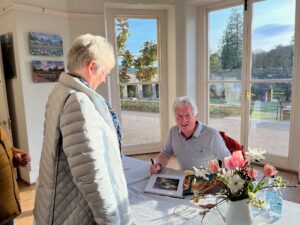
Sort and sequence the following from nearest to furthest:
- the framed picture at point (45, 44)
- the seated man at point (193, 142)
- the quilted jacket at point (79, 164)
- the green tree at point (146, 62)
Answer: the quilted jacket at point (79, 164) < the seated man at point (193, 142) < the framed picture at point (45, 44) < the green tree at point (146, 62)

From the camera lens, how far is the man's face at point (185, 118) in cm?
169

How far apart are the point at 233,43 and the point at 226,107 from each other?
2.98ft

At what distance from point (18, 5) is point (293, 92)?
10.9 ft

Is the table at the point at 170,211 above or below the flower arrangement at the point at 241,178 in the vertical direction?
below

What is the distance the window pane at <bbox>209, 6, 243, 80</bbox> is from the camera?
11.1 ft

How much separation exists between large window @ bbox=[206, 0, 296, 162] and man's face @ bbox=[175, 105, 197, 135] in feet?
6.50

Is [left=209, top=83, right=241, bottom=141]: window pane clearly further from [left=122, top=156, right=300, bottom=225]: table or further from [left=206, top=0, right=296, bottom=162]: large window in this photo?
[left=122, top=156, right=300, bottom=225]: table

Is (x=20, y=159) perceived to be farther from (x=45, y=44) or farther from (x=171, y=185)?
(x=45, y=44)

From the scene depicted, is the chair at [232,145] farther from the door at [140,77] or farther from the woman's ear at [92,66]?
the door at [140,77]

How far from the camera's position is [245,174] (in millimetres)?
883

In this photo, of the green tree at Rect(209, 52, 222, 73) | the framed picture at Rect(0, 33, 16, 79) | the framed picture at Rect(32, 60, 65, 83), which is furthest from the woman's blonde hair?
the green tree at Rect(209, 52, 222, 73)

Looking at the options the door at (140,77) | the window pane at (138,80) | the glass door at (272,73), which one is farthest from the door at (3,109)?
the glass door at (272,73)

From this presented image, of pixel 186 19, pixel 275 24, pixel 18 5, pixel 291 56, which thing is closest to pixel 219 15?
pixel 186 19

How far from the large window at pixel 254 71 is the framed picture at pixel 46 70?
2.15 m
